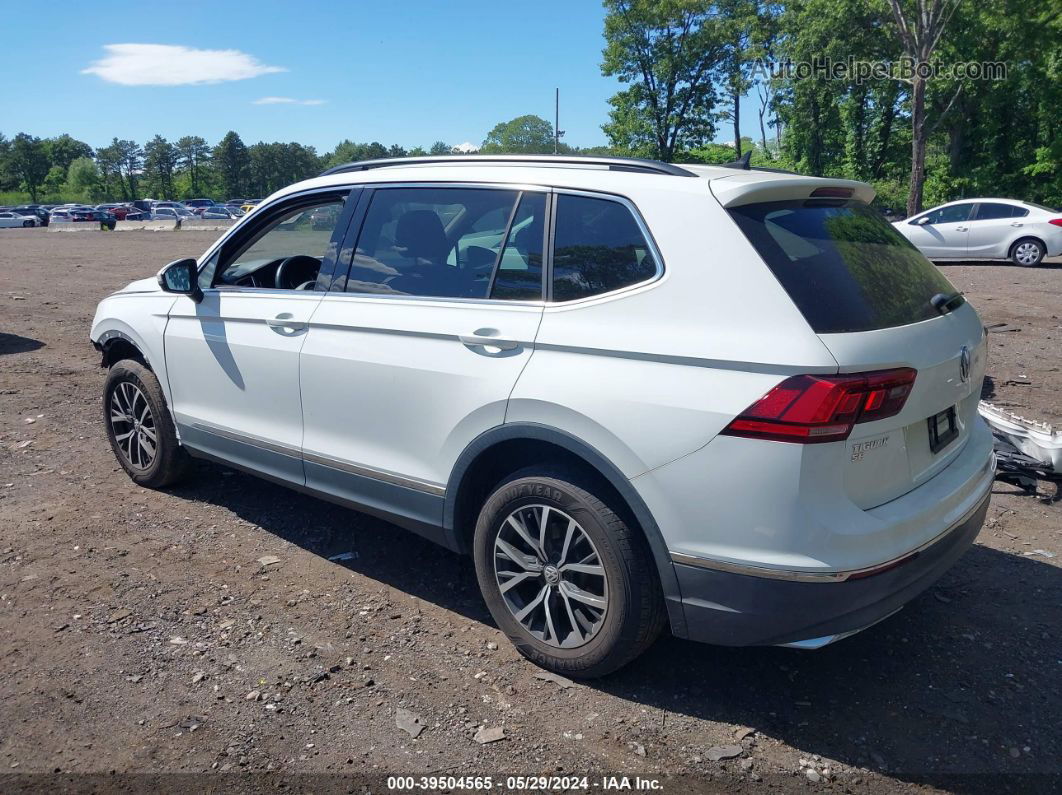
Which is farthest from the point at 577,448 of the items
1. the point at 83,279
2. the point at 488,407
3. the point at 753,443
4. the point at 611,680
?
the point at 83,279

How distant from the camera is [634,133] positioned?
53188 mm

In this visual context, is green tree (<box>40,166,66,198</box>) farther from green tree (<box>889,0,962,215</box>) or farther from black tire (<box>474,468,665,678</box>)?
black tire (<box>474,468,665,678</box>)

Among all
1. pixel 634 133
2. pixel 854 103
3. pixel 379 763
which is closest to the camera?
pixel 379 763

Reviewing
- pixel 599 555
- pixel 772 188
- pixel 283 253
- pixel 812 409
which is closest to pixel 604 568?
pixel 599 555

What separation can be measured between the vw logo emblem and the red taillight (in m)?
0.65

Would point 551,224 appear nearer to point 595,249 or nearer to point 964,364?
point 595,249

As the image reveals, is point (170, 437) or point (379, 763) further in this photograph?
point (170, 437)

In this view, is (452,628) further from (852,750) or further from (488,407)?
(852,750)

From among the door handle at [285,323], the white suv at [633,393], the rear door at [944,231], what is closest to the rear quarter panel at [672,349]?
the white suv at [633,393]

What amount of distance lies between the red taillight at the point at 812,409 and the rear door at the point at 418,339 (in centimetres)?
95

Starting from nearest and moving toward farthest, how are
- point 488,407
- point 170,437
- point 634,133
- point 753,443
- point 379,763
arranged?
point 753,443, point 379,763, point 488,407, point 170,437, point 634,133

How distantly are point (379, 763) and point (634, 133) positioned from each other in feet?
177

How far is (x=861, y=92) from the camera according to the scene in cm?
4728

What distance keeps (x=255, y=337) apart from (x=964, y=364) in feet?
10.6
